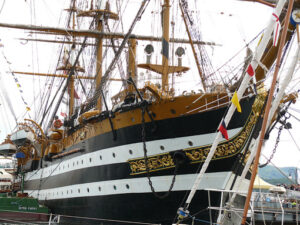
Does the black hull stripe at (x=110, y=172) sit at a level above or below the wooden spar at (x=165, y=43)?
below

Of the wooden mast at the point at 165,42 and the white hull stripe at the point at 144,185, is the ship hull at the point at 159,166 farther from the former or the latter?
the wooden mast at the point at 165,42

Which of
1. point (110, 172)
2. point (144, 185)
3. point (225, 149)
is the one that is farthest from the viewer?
point (110, 172)

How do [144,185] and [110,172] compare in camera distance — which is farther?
[110,172]

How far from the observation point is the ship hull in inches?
505

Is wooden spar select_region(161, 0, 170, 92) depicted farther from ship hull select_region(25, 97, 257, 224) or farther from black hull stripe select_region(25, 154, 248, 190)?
black hull stripe select_region(25, 154, 248, 190)

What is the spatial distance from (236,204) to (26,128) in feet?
60.1

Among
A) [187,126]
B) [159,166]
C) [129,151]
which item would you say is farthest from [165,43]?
[159,166]

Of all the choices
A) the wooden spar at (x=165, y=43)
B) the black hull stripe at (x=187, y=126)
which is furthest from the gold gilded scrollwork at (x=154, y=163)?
the wooden spar at (x=165, y=43)

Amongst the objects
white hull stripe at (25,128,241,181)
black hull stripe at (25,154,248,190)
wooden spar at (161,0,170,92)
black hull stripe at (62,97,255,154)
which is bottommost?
black hull stripe at (25,154,248,190)

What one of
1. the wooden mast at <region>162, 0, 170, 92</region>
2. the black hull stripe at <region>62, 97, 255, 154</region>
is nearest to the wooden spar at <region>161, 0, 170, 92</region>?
the wooden mast at <region>162, 0, 170, 92</region>

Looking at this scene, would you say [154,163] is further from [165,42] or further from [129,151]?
[165,42]

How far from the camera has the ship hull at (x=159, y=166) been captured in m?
12.8

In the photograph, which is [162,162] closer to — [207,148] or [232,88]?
[207,148]

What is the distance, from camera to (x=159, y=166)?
44.7 ft
